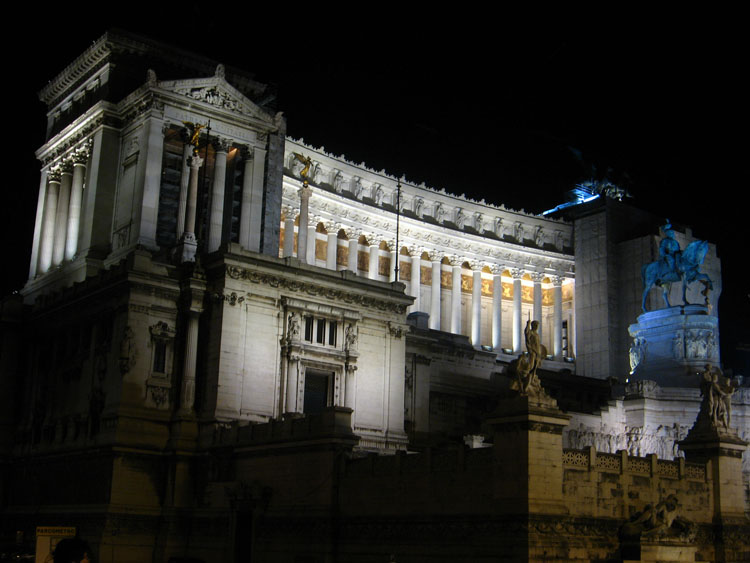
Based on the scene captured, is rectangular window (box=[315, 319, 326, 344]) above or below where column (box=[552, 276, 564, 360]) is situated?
below

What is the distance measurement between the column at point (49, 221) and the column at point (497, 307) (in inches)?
1604

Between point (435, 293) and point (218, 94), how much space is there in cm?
3182

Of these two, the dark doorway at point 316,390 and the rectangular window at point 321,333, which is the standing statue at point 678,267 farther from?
the dark doorway at point 316,390

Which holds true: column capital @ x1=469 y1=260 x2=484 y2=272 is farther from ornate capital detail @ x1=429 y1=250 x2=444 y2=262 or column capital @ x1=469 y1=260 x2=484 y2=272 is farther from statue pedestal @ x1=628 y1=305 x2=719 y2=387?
statue pedestal @ x1=628 y1=305 x2=719 y2=387

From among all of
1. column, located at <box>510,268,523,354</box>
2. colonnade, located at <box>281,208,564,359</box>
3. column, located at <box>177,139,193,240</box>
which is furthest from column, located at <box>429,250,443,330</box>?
column, located at <box>177,139,193,240</box>

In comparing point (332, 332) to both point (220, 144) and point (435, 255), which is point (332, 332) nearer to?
point (220, 144)

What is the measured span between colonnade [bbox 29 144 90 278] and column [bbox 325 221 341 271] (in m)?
22.3

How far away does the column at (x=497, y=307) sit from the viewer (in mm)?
90375

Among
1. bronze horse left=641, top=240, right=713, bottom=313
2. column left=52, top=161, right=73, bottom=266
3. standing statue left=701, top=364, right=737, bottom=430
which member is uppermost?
column left=52, top=161, right=73, bottom=266

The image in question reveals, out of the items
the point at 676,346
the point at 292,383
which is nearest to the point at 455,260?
the point at 676,346

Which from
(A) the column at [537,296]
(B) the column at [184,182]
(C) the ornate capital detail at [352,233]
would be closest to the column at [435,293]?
(C) the ornate capital detail at [352,233]

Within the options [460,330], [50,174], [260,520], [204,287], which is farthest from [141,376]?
[460,330]

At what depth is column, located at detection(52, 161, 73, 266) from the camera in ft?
225

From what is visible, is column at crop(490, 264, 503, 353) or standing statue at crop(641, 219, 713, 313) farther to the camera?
column at crop(490, 264, 503, 353)
